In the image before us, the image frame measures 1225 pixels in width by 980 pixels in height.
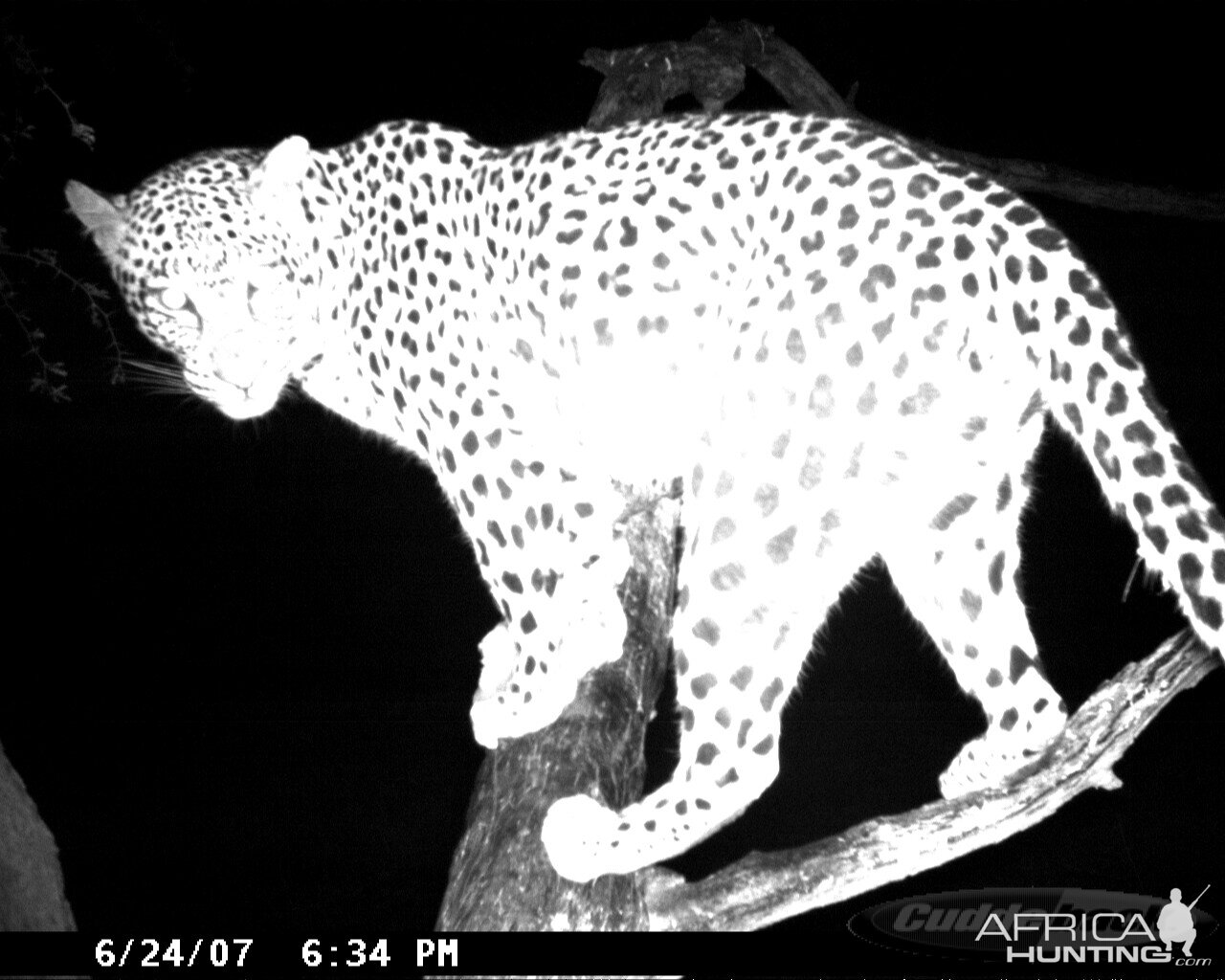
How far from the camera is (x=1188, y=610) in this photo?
70.7 inches

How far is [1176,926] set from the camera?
254 cm

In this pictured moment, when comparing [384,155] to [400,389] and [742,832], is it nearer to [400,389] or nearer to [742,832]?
[400,389]

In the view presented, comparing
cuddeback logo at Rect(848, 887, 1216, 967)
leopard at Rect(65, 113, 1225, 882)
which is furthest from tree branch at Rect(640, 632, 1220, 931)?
cuddeback logo at Rect(848, 887, 1216, 967)

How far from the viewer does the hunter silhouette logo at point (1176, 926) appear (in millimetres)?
2475

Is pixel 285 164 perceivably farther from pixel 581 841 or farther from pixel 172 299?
pixel 581 841

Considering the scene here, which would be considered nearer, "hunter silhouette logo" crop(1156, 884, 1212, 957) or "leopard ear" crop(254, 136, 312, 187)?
"hunter silhouette logo" crop(1156, 884, 1212, 957)

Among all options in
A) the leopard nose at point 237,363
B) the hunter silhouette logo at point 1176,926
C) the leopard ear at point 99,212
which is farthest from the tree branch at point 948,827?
the leopard ear at point 99,212

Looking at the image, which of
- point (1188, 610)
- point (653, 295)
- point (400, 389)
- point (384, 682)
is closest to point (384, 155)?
point (400, 389)

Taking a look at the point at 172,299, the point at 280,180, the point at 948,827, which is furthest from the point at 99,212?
the point at 948,827

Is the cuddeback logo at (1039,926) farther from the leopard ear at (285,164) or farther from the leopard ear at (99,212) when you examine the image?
the leopard ear at (99,212)

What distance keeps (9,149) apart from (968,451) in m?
2.42

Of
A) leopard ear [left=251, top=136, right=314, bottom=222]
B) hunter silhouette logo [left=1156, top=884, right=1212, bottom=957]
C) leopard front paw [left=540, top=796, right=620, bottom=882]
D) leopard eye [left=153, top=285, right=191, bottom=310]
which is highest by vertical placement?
leopard ear [left=251, top=136, right=314, bottom=222]

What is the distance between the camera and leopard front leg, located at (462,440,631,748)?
A: 257 centimetres

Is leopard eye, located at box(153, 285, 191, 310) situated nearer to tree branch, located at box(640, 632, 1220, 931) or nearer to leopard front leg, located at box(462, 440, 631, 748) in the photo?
leopard front leg, located at box(462, 440, 631, 748)
